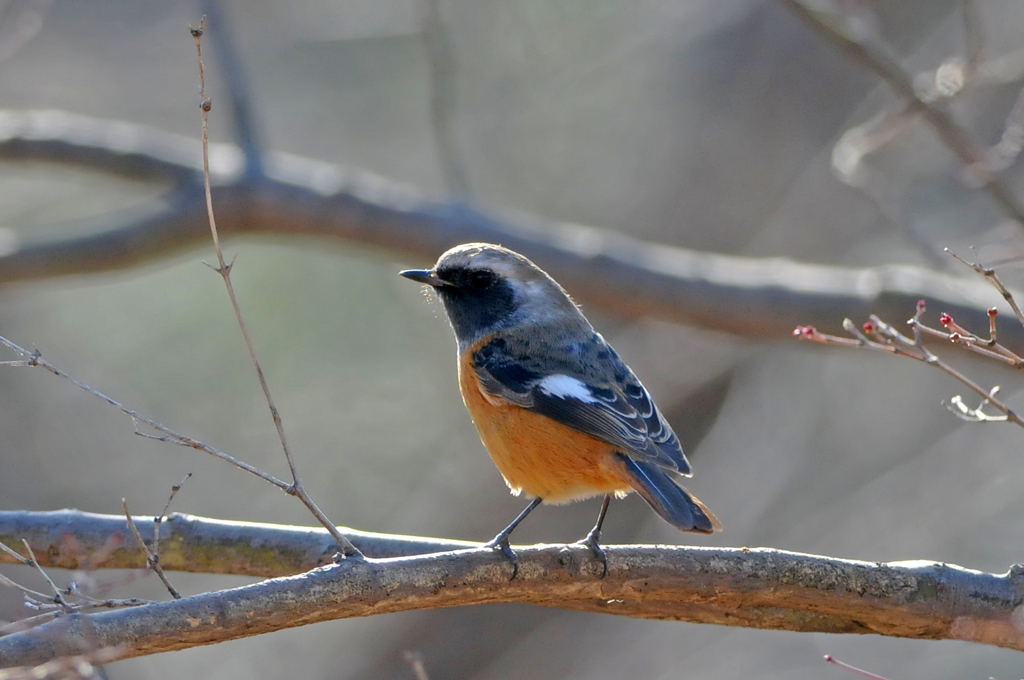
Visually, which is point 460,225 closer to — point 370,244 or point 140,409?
point 370,244

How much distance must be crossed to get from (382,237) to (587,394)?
2.76m

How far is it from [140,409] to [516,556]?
7.29m

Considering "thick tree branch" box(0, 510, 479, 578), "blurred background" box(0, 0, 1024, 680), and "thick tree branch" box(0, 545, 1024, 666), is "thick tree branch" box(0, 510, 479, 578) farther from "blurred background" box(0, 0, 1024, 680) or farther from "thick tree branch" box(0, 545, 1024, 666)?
"blurred background" box(0, 0, 1024, 680)

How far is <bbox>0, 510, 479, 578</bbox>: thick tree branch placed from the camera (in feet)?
11.7

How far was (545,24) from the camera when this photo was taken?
10.2 meters

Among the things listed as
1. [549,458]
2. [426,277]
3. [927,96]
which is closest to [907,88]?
[927,96]

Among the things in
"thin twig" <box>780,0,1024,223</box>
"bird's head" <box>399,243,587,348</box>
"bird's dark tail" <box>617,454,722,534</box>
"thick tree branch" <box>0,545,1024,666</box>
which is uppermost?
"thin twig" <box>780,0,1024,223</box>

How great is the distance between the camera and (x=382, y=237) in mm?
6297

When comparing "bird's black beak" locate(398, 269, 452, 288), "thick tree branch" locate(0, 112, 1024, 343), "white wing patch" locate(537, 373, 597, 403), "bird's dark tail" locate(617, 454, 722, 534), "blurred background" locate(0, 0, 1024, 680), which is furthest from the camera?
"blurred background" locate(0, 0, 1024, 680)

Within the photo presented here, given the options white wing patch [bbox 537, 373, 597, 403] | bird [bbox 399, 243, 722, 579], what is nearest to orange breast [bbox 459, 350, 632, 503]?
bird [bbox 399, 243, 722, 579]

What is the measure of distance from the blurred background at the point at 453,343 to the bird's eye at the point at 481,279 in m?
3.89

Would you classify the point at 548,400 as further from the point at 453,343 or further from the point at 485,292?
the point at 453,343

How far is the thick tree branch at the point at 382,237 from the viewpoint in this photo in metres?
5.97

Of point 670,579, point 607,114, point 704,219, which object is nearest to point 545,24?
point 607,114
